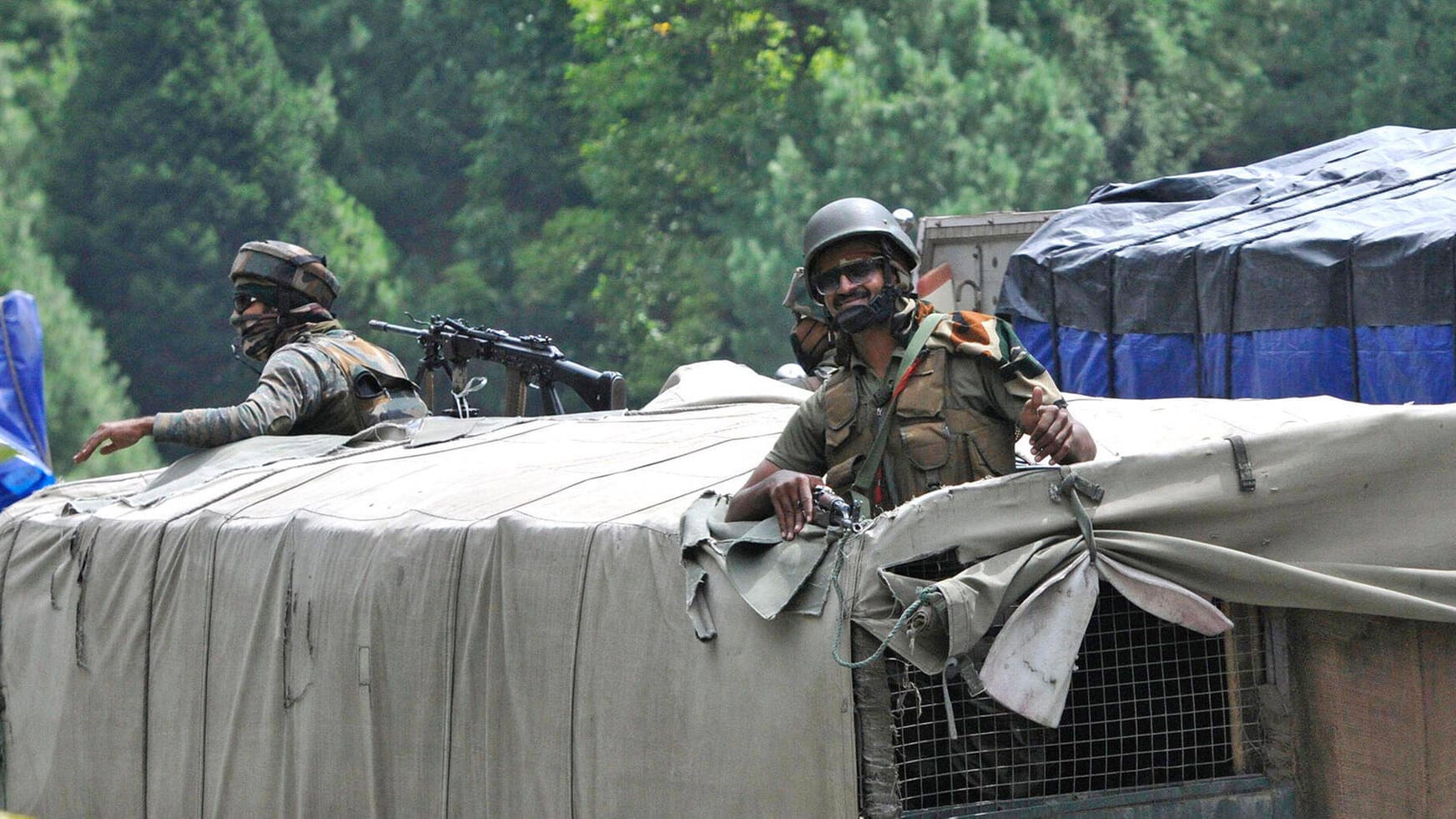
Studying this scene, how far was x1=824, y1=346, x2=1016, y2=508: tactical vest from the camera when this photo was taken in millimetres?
5375

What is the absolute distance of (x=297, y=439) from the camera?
27.8 ft

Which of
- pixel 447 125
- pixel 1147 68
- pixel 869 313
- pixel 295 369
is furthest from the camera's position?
pixel 447 125

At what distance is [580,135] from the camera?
1524 inches

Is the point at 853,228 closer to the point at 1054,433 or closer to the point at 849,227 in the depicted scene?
the point at 849,227

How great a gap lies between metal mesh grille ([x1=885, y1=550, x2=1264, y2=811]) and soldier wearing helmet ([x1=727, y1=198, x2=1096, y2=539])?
1.73 ft

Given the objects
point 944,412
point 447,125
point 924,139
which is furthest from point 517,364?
point 447,125

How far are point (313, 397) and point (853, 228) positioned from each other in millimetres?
3993

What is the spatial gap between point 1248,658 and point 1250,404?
5.51 ft

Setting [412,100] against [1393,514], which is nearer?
[1393,514]

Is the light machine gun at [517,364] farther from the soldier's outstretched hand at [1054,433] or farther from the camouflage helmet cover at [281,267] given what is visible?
the soldier's outstretched hand at [1054,433]

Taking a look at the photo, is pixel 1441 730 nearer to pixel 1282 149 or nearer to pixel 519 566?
pixel 519 566

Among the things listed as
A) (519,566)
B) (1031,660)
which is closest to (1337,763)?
(1031,660)

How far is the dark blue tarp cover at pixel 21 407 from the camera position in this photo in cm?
1050

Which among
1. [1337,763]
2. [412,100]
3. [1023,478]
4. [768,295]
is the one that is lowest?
[1337,763]
